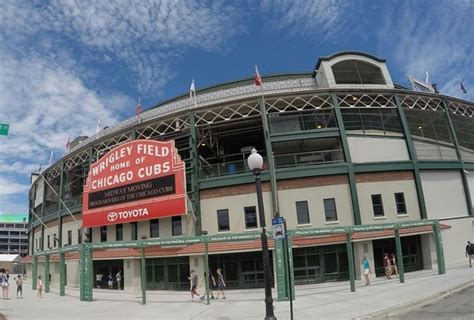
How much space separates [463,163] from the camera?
29.9 m

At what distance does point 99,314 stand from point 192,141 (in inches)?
557

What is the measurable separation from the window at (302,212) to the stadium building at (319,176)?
0.21 ft

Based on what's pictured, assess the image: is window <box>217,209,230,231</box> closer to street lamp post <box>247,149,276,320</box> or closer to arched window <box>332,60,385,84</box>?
arched window <box>332,60,385,84</box>

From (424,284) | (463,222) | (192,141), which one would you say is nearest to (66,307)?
(192,141)

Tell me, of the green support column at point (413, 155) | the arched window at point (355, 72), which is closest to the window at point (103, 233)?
the arched window at point (355, 72)

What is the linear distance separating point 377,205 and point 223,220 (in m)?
10.2

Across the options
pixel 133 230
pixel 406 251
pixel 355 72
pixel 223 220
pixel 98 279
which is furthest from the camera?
pixel 98 279

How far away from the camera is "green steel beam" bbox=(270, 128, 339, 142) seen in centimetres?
2786

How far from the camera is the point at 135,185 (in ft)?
99.1

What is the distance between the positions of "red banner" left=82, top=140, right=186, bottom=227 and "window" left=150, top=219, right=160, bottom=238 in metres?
1.51

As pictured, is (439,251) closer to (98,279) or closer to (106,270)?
(106,270)

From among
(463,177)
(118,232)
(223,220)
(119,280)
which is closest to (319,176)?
(223,220)

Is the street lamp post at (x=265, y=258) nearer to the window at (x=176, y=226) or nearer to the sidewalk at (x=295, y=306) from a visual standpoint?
the sidewalk at (x=295, y=306)

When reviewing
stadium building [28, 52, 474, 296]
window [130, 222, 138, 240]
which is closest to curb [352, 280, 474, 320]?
stadium building [28, 52, 474, 296]
